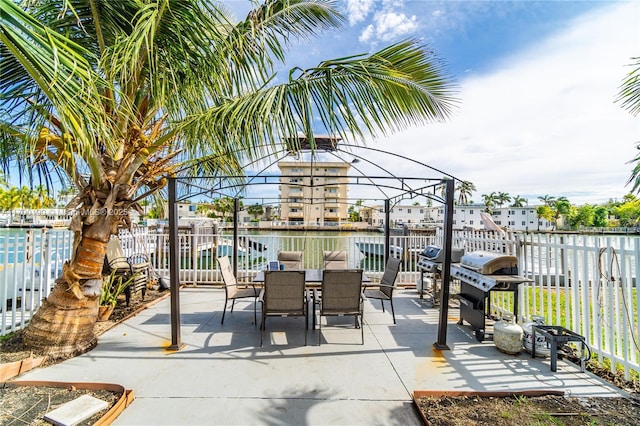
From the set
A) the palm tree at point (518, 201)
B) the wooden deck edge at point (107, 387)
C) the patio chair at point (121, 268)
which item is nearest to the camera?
the wooden deck edge at point (107, 387)

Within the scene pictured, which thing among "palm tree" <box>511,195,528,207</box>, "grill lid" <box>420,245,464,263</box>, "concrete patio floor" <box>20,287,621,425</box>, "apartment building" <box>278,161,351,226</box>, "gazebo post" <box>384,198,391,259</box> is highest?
"palm tree" <box>511,195,528,207</box>

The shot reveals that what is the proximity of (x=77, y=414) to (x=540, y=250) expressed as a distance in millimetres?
5243

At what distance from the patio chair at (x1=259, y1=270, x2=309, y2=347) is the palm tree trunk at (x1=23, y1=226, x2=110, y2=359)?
6.56ft

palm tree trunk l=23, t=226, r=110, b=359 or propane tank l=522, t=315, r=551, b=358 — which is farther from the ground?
palm tree trunk l=23, t=226, r=110, b=359

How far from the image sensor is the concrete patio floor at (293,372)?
2.32 m

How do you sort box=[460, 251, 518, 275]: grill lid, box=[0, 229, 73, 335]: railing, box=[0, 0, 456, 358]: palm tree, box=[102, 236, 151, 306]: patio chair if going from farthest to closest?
box=[102, 236, 151, 306]: patio chair, box=[460, 251, 518, 275]: grill lid, box=[0, 229, 73, 335]: railing, box=[0, 0, 456, 358]: palm tree

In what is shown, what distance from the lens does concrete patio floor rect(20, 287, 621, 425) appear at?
232 cm

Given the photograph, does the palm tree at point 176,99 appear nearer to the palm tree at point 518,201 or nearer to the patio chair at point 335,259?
the patio chair at point 335,259

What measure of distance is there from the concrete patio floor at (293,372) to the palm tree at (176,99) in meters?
0.81

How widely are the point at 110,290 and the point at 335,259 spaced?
4.12m

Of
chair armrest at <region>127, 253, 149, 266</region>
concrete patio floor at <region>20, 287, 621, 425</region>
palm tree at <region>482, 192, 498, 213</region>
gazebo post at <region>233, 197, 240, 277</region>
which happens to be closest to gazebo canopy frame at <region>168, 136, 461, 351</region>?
concrete patio floor at <region>20, 287, 621, 425</region>

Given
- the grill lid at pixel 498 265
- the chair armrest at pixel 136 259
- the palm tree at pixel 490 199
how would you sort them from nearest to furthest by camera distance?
the grill lid at pixel 498 265, the chair armrest at pixel 136 259, the palm tree at pixel 490 199

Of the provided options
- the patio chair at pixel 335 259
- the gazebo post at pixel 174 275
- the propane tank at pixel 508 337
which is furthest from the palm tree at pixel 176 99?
the patio chair at pixel 335 259

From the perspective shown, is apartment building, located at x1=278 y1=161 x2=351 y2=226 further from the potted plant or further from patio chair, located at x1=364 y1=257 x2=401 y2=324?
the potted plant
